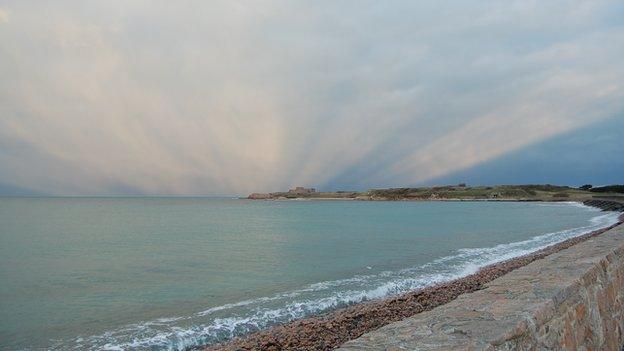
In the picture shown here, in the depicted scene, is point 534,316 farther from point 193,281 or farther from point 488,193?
point 488,193

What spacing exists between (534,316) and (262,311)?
914 cm

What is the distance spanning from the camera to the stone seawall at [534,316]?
4020 mm

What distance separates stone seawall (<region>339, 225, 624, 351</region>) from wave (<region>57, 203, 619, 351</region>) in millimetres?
6637

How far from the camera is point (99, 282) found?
17547 millimetres

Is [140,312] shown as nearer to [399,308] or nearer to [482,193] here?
[399,308]

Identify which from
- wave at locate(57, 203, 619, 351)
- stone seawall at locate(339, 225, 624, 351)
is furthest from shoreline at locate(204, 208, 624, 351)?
stone seawall at locate(339, 225, 624, 351)

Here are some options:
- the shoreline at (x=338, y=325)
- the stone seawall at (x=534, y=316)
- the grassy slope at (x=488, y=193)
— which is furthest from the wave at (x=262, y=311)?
the grassy slope at (x=488, y=193)

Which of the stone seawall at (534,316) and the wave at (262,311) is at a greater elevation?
the stone seawall at (534,316)

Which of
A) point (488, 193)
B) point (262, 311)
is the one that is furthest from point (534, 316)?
point (488, 193)

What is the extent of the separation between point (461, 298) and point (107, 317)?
33.1ft

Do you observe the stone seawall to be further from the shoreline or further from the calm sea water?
the calm sea water

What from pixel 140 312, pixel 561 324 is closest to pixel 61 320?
pixel 140 312

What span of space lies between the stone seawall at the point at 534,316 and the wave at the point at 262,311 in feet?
21.8

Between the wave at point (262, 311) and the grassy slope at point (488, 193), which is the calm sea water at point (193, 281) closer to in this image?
the wave at point (262, 311)
